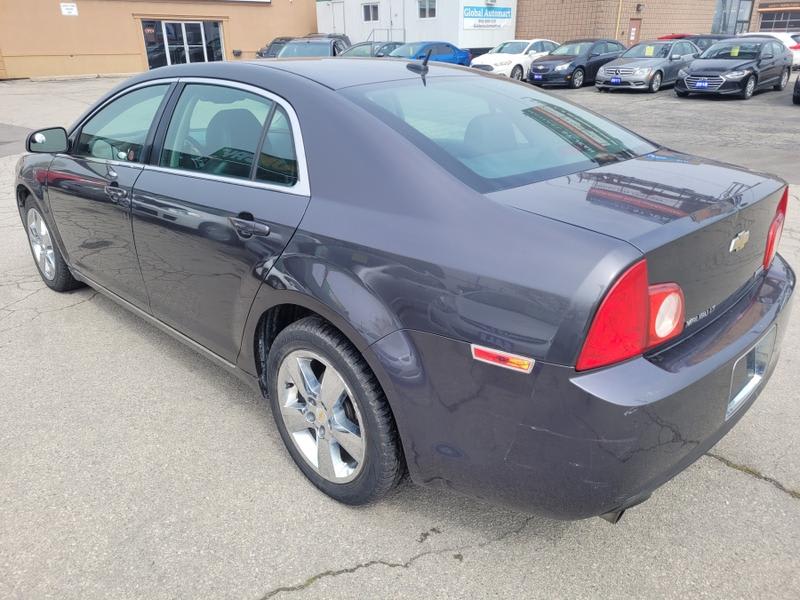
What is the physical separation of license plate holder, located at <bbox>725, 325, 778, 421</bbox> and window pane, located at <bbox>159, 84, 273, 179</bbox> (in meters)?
1.95

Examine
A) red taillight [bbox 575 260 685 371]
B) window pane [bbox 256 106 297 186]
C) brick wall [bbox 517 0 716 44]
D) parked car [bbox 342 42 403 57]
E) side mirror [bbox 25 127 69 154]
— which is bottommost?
red taillight [bbox 575 260 685 371]

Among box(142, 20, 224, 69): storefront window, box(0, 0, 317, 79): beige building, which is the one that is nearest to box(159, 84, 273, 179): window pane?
box(0, 0, 317, 79): beige building

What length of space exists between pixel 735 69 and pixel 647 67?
2.63 meters

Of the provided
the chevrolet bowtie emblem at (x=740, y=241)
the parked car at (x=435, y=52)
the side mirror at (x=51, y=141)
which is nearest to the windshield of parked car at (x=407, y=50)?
the parked car at (x=435, y=52)

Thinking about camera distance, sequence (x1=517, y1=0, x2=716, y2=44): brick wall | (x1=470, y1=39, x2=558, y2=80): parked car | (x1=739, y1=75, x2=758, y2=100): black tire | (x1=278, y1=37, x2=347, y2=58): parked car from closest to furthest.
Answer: (x1=739, y1=75, x2=758, y2=100): black tire, (x1=278, y1=37, x2=347, y2=58): parked car, (x1=470, y1=39, x2=558, y2=80): parked car, (x1=517, y1=0, x2=716, y2=44): brick wall

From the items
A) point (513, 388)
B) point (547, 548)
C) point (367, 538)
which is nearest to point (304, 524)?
point (367, 538)

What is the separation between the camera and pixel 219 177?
2650mm

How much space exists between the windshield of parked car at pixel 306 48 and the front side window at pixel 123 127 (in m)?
15.5

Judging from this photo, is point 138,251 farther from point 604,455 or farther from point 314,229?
point 604,455

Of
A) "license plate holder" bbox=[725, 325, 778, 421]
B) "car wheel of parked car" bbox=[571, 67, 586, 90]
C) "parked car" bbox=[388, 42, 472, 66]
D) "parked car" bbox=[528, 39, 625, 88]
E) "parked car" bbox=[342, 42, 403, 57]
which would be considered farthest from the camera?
"car wheel of parked car" bbox=[571, 67, 586, 90]

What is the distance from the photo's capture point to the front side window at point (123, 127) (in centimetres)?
316

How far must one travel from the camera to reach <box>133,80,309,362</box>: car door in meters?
2.38

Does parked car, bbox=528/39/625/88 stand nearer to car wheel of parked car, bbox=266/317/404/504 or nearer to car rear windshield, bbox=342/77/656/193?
car rear windshield, bbox=342/77/656/193

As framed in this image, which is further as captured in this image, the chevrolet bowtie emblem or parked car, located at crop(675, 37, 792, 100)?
parked car, located at crop(675, 37, 792, 100)
